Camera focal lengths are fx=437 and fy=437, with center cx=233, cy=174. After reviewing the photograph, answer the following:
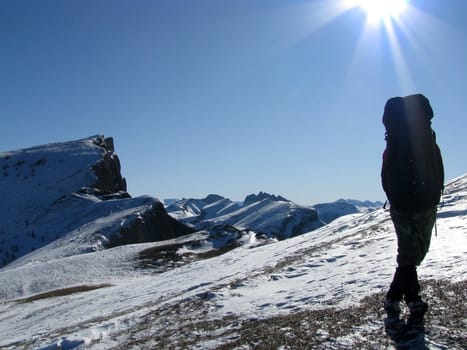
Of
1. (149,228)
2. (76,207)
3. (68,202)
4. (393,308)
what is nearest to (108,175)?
(68,202)

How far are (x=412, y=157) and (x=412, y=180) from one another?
38cm

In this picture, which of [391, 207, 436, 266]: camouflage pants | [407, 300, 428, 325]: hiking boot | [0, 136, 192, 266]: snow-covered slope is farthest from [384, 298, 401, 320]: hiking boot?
[0, 136, 192, 266]: snow-covered slope

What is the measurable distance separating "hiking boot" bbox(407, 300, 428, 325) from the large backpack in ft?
4.96

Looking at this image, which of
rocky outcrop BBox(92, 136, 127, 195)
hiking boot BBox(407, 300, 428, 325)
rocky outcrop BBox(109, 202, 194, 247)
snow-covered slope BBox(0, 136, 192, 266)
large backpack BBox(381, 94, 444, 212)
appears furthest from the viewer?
rocky outcrop BBox(92, 136, 127, 195)

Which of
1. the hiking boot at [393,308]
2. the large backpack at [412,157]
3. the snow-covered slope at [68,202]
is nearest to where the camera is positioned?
the large backpack at [412,157]

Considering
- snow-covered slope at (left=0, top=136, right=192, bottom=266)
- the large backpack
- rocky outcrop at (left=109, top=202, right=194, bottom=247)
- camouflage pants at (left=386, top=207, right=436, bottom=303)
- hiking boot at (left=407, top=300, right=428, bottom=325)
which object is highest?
snow-covered slope at (left=0, top=136, right=192, bottom=266)

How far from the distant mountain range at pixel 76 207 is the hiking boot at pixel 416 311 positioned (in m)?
55.3

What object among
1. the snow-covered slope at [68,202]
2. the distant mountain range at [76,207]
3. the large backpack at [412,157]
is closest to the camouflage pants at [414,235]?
the large backpack at [412,157]

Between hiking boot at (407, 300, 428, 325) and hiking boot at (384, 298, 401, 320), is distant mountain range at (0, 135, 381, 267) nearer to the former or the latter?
hiking boot at (384, 298, 401, 320)

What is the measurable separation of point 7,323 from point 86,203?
70.7 meters

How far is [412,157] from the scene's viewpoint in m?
7.15

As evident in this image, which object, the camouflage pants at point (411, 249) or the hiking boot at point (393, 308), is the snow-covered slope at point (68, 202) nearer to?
the hiking boot at point (393, 308)

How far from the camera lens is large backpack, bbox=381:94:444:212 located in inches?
280

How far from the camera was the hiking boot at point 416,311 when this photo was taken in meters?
6.94
